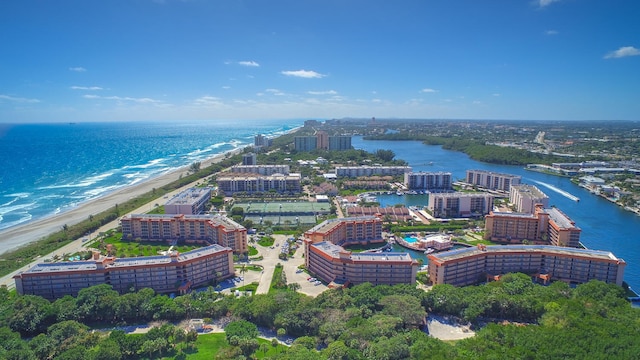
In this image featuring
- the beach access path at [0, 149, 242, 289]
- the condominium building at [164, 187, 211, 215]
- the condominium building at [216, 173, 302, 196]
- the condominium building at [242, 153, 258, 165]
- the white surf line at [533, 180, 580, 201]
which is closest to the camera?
the beach access path at [0, 149, 242, 289]

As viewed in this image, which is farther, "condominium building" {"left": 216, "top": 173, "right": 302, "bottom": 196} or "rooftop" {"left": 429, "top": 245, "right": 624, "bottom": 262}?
"condominium building" {"left": 216, "top": 173, "right": 302, "bottom": 196}

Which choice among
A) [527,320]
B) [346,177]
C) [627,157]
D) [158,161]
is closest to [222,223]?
[527,320]

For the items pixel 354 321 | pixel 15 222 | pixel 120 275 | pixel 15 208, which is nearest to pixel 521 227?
pixel 354 321

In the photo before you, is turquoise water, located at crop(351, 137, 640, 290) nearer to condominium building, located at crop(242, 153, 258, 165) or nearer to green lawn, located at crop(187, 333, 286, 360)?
green lawn, located at crop(187, 333, 286, 360)

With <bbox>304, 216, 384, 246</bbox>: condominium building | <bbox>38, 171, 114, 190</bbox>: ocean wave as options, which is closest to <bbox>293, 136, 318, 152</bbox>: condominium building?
<bbox>38, 171, 114, 190</bbox>: ocean wave

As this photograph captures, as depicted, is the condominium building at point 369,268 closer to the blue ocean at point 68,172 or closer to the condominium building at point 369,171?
the blue ocean at point 68,172

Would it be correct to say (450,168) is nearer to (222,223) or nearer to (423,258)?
(423,258)
